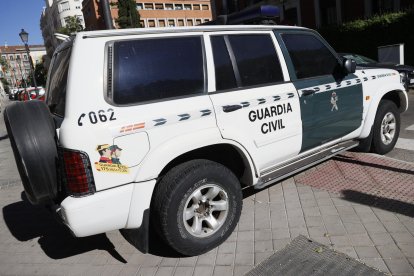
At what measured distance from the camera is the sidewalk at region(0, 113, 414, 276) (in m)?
2.84

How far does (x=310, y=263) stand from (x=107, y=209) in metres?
1.65

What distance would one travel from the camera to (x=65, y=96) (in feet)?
8.29

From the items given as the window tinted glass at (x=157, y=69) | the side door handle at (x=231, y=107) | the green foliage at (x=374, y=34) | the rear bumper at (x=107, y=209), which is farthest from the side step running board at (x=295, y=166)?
the green foliage at (x=374, y=34)

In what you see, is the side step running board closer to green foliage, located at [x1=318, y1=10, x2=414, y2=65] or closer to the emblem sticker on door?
the emblem sticker on door

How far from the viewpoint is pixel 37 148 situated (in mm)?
2482

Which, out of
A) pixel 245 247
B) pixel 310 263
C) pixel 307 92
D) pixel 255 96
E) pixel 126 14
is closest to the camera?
pixel 310 263

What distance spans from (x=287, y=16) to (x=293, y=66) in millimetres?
27567

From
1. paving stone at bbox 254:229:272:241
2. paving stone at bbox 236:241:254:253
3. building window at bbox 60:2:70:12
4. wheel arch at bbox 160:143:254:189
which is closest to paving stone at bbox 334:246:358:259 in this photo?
paving stone at bbox 254:229:272:241

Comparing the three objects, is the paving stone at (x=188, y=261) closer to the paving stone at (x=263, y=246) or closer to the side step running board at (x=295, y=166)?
the paving stone at (x=263, y=246)

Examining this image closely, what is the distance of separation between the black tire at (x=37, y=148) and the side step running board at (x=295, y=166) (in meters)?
1.86

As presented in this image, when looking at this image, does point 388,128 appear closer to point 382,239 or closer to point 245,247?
point 382,239

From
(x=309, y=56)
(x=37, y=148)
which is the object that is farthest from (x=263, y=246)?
(x=309, y=56)

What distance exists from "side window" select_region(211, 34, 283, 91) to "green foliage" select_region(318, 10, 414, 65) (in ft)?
43.4

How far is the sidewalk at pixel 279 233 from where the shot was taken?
2840 mm
